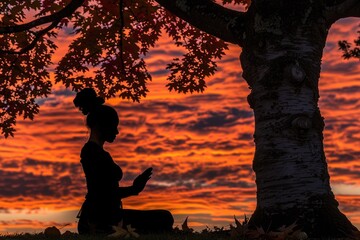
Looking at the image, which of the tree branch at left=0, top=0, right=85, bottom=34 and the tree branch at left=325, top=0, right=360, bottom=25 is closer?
the tree branch at left=325, top=0, right=360, bottom=25

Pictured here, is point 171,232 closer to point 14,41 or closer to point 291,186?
point 291,186

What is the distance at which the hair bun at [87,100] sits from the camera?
9805mm

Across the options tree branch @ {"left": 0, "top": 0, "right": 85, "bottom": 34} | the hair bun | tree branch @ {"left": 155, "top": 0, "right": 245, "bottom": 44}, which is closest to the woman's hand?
the hair bun

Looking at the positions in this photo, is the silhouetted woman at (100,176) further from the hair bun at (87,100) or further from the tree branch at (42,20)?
the tree branch at (42,20)

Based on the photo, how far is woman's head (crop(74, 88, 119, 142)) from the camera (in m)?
9.74

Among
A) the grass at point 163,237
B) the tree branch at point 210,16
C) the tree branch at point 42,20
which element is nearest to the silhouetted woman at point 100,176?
A: the grass at point 163,237

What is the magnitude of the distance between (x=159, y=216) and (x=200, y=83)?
711 cm

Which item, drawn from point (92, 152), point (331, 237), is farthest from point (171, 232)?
point (331, 237)

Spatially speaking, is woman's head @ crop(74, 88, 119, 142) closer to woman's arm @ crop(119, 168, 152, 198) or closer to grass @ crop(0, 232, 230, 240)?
woman's arm @ crop(119, 168, 152, 198)

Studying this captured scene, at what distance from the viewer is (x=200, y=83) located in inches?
655

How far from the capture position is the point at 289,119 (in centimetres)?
968

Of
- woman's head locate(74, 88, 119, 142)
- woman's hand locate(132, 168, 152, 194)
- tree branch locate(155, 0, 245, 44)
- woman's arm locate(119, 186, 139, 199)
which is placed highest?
tree branch locate(155, 0, 245, 44)

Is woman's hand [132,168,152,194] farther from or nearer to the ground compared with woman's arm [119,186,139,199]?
farther from the ground

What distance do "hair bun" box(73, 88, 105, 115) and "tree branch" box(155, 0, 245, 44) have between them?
2.59m
